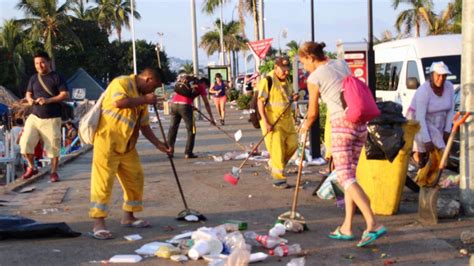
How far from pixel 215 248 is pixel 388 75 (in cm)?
994

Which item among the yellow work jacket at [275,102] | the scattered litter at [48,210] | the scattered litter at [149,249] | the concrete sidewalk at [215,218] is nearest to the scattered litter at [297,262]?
the concrete sidewalk at [215,218]

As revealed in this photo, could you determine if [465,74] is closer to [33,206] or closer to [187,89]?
[33,206]

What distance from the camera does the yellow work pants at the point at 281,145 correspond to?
30.0ft

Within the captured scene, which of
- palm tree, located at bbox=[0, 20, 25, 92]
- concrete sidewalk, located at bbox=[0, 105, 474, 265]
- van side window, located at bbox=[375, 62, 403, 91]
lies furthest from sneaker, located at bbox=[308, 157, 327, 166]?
palm tree, located at bbox=[0, 20, 25, 92]

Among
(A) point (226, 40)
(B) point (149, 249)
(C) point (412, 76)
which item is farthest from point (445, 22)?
(B) point (149, 249)

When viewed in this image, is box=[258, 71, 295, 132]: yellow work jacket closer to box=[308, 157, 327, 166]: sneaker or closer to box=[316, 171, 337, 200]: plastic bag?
box=[316, 171, 337, 200]: plastic bag

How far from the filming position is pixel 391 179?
728cm

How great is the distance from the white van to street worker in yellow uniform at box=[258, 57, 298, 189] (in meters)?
3.88

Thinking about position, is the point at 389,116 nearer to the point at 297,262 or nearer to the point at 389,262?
the point at 389,262

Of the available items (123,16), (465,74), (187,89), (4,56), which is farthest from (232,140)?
(123,16)

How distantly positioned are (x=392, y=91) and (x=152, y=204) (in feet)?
25.2

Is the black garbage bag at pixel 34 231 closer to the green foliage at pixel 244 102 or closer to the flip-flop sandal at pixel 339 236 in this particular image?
the flip-flop sandal at pixel 339 236

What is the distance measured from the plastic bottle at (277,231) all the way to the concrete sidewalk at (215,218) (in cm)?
9

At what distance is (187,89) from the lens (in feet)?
43.5
